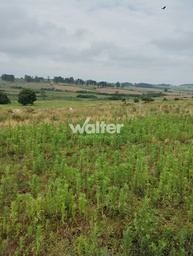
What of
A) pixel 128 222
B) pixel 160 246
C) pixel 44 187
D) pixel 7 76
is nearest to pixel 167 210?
pixel 128 222

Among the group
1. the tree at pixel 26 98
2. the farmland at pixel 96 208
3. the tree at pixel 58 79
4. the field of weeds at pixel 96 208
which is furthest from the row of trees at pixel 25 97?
the tree at pixel 58 79

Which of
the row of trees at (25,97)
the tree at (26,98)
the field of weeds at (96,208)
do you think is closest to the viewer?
the field of weeds at (96,208)

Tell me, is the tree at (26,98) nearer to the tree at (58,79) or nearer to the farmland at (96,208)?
the farmland at (96,208)

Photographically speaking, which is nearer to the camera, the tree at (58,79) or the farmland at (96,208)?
the farmland at (96,208)

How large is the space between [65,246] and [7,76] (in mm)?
151729

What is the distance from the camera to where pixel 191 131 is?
9.25m

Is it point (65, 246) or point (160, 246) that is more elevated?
point (160, 246)

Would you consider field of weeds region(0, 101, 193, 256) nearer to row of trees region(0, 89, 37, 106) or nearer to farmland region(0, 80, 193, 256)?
farmland region(0, 80, 193, 256)

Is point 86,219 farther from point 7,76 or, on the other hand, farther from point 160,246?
point 7,76

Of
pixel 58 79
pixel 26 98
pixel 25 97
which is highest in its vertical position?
pixel 58 79

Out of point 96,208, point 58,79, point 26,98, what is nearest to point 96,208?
point 96,208

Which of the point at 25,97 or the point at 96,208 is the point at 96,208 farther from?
the point at 25,97

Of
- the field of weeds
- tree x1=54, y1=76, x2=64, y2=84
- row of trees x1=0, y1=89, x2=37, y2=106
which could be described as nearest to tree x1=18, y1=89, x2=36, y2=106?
row of trees x1=0, y1=89, x2=37, y2=106

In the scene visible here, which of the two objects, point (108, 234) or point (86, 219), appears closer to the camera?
point (108, 234)
